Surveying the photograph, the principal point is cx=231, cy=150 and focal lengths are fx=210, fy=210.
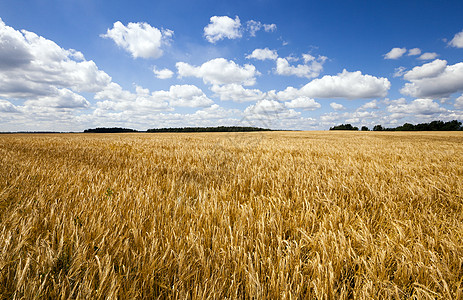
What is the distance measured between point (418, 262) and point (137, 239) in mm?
1587

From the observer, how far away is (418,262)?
1.12 meters

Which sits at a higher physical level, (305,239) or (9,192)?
(9,192)

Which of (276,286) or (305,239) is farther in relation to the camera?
(305,239)

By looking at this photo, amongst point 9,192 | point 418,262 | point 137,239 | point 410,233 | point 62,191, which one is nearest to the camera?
point 418,262

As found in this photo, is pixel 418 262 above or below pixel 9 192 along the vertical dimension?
below

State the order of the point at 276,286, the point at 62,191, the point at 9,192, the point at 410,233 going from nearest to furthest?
the point at 276,286 < the point at 410,233 < the point at 9,192 < the point at 62,191

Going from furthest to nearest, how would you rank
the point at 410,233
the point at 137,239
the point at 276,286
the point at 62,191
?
the point at 62,191
the point at 410,233
the point at 137,239
the point at 276,286

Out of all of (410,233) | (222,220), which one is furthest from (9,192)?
(410,233)

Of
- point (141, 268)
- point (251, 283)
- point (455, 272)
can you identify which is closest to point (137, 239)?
point (141, 268)

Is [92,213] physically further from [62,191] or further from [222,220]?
[222,220]

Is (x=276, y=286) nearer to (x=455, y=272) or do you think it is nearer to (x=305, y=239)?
(x=305, y=239)

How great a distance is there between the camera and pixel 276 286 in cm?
95

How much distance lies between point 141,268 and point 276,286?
661mm

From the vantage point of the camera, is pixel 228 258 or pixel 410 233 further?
pixel 410 233
